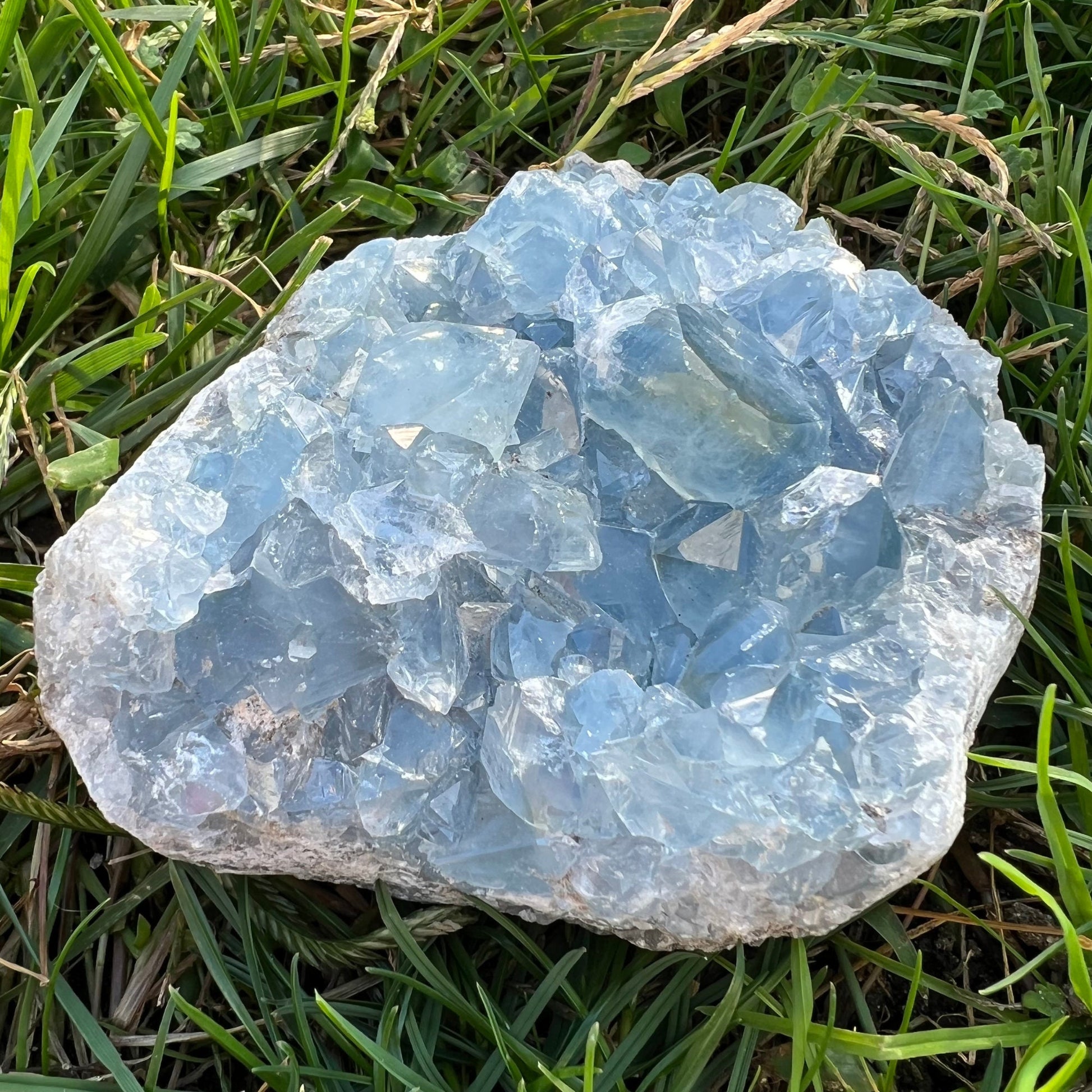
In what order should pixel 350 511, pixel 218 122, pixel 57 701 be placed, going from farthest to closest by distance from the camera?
pixel 218 122
pixel 57 701
pixel 350 511

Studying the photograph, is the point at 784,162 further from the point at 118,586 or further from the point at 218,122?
the point at 118,586

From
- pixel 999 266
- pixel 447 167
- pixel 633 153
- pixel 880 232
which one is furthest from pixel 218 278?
pixel 999 266

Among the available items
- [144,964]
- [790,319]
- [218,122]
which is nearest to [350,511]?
[790,319]

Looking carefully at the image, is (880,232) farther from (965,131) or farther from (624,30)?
(624,30)

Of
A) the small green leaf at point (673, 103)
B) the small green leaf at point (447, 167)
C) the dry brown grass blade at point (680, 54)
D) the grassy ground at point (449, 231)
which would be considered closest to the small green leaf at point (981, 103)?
the grassy ground at point (449, 231)

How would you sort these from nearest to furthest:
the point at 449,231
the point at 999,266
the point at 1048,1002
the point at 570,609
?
the point at 570,609
the point at 1048,1002
the point at 999,266
the point at 449,231

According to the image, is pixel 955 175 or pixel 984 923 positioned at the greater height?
pixel 955 175

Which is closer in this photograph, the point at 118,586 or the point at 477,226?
the point at 118,586
